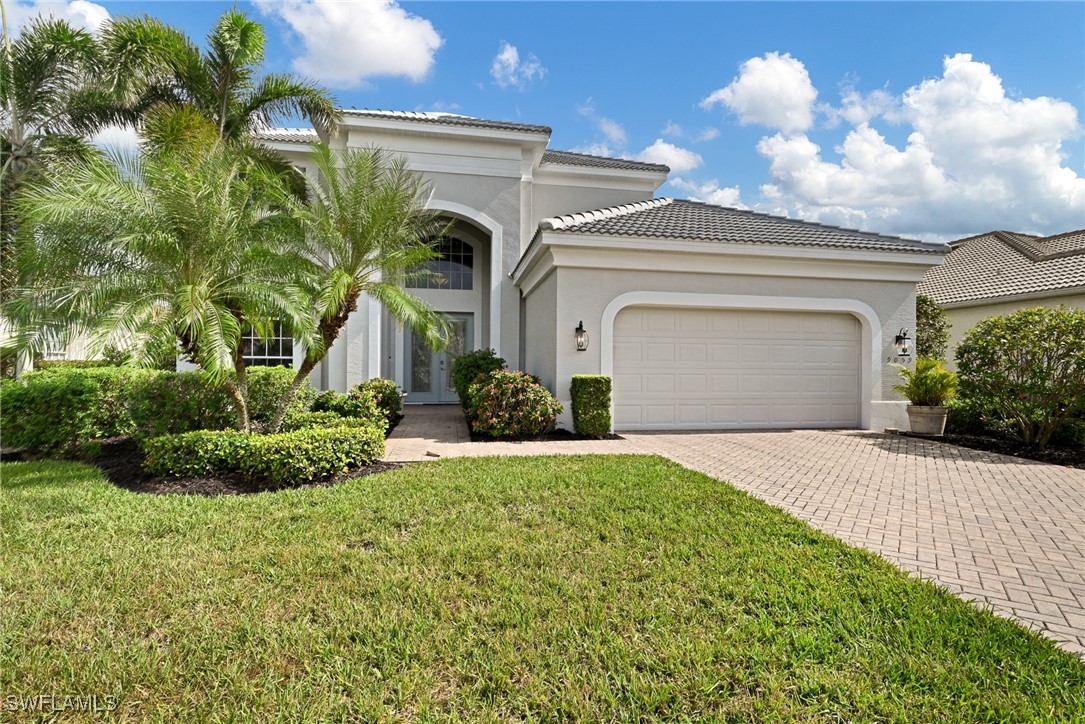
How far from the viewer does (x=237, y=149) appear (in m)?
7.22

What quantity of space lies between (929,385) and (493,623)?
11.4 m

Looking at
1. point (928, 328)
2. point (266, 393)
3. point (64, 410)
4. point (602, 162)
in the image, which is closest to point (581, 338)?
point (266, 393)

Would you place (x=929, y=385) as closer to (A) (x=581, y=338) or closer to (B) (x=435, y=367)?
(A) (x=581, y=338)

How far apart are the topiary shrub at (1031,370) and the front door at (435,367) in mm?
13029

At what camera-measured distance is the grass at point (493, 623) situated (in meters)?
2.42

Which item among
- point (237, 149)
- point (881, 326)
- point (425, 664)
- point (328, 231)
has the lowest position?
point (425, 664)

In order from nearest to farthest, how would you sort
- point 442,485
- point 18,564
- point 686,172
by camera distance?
point 18,564
point 442,485
point 686,172

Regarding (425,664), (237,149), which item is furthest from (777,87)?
(425,664)

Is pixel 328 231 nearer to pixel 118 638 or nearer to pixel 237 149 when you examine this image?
pixel 237 149

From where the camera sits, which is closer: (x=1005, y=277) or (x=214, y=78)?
(x=214, y=78)

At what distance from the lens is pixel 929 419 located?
34.7ft

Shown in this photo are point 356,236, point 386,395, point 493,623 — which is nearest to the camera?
point 493,623

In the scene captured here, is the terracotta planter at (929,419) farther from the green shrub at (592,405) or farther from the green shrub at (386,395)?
the green shrub at (386,395)

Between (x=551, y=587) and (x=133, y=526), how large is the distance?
4041 millimetres
